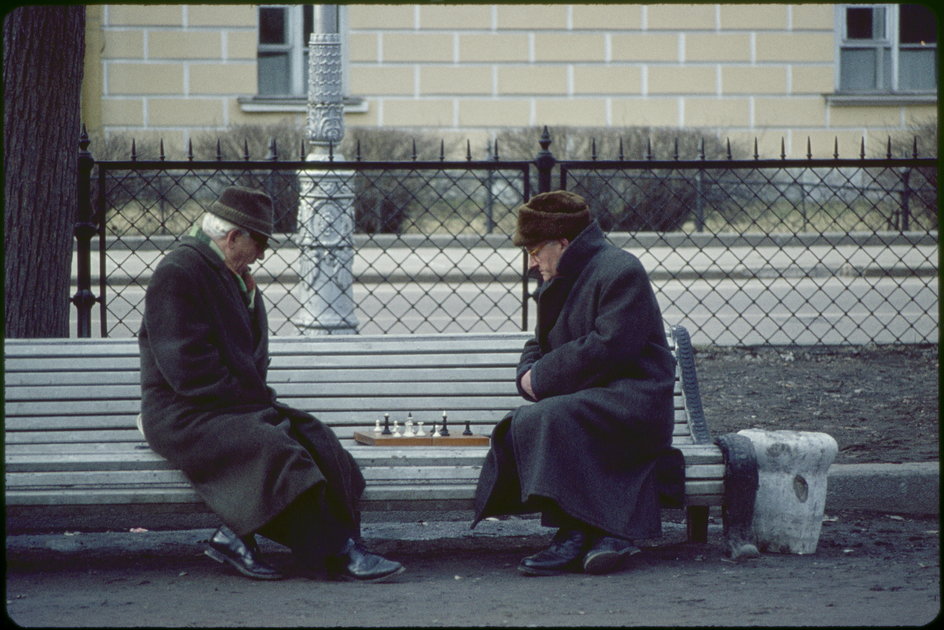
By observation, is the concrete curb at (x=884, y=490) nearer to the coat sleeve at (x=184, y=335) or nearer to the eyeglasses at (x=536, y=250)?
the eyeglasses at (x=536, y=250)

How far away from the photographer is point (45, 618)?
4301mm

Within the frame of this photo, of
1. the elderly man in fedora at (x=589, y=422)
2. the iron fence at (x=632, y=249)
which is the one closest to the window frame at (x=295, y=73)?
the iron fence at (x=632, y=249)

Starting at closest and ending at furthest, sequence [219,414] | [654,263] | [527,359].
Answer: [219,414], [527,359], [654,263]

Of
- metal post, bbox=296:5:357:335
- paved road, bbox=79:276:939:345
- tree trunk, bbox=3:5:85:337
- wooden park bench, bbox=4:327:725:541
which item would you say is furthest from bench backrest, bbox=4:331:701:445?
paved road, bbox=79:276:939:345

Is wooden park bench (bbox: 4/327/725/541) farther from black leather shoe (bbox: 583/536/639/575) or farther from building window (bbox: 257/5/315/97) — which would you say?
building window (bbox: 257/5/315/97)

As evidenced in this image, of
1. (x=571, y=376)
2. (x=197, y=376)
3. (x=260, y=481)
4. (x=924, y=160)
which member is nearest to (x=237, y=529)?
(x=260, y=481)

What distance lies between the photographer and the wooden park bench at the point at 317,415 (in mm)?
4770

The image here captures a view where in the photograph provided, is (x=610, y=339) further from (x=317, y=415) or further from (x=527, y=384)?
(x=317, y=415)

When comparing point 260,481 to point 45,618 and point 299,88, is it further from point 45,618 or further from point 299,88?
point 299,88

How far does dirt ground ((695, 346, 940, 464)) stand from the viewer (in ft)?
21.6

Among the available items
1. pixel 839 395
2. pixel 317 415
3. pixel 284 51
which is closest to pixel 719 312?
pixel 839 395

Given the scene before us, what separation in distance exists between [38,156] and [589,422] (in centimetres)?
305

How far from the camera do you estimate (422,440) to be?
522cm

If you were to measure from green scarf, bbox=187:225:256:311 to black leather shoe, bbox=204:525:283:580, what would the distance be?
76 cm
